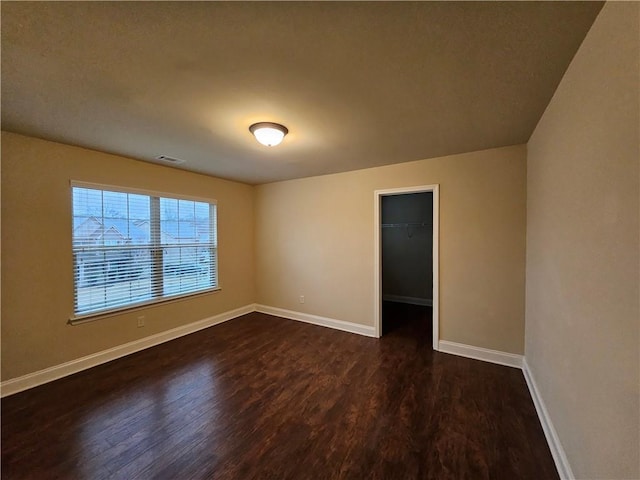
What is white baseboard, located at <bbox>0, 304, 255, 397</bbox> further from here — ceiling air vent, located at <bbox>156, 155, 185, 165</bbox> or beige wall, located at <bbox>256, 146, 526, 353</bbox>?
ceiling air vent, located at <bbox>156, 155, 185, 165</bbox>

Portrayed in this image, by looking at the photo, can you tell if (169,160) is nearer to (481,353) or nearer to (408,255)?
(481,353)

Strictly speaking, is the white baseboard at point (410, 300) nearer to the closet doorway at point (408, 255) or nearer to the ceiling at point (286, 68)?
the closet doorway at point (408, 255)

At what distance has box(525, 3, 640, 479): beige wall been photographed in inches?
36.4

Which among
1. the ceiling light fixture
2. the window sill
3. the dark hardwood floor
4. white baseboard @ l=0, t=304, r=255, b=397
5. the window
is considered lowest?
the dark hardwood floor

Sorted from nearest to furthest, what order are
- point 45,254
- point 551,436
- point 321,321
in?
point 551,436 → point 45,254 → point 321,321

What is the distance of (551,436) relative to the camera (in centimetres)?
173

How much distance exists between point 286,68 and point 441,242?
265 cm

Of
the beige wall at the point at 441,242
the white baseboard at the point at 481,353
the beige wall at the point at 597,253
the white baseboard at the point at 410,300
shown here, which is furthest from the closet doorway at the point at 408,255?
the beige wall at the point at 597,253

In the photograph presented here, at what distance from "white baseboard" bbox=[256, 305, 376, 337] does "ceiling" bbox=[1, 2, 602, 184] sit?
265 cm

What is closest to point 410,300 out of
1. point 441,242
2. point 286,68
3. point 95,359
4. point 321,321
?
point 321,321

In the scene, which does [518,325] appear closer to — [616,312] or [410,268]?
[616,312]

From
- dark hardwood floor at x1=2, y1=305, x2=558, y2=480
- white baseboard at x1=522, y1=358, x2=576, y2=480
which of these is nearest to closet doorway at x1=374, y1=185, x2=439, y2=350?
dark hardwood floor at x1=2, y1=305, x2=558, y2=480

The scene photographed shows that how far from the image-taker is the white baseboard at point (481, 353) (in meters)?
2.81

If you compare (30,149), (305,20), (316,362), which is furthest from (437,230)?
(30,149)
